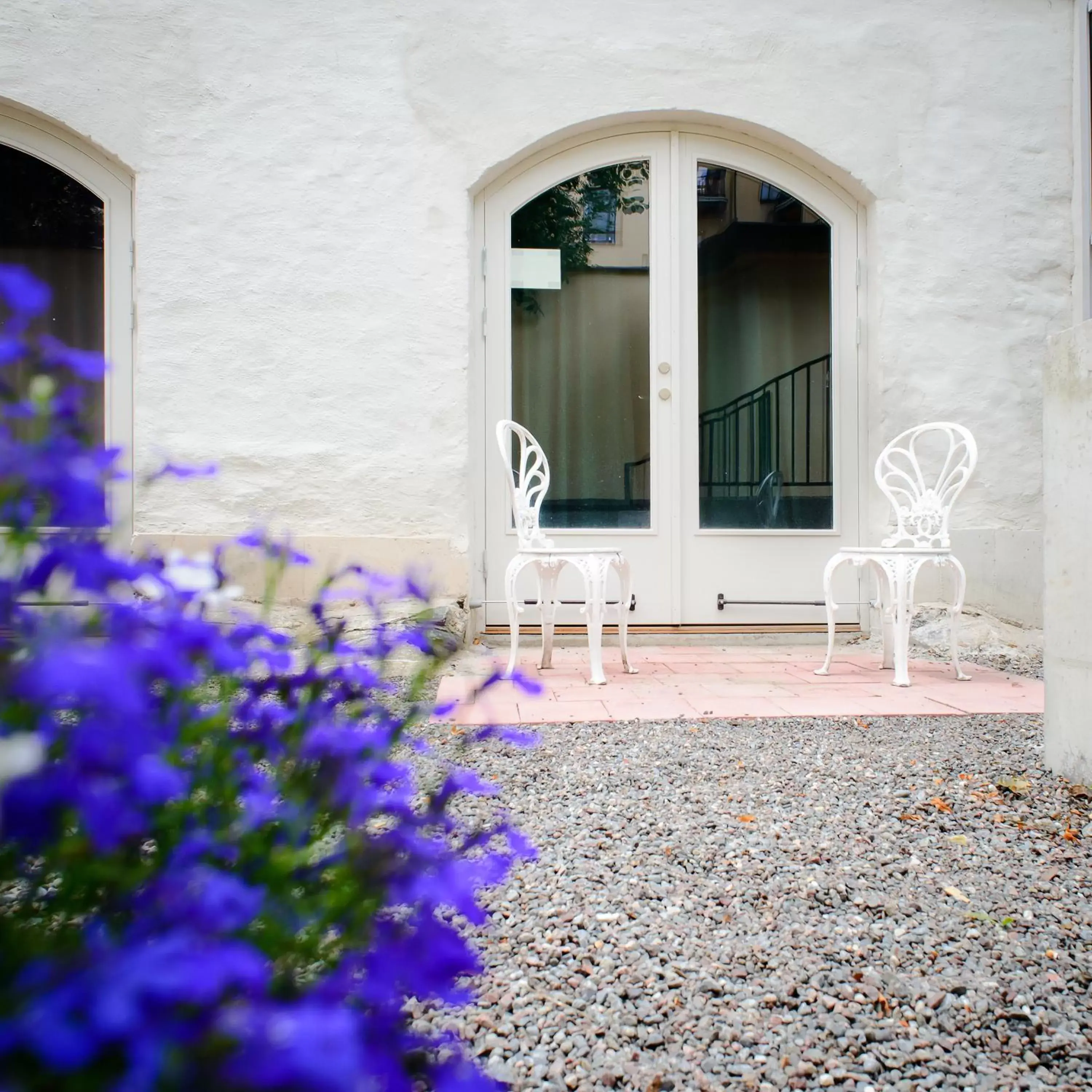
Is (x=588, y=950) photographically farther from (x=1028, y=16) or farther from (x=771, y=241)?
(x=1028, y=16)

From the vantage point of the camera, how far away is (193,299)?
4.03 metres

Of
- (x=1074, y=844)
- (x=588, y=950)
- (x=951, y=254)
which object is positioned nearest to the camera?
(x=588, y=950)

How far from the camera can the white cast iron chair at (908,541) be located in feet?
10.6

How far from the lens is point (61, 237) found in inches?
166

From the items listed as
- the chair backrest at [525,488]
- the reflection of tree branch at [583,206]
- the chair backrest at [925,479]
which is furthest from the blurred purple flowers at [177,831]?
the reflection of tree branch at [583,206]

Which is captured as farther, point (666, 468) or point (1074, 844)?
point (666, 468)

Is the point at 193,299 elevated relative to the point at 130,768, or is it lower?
elevated

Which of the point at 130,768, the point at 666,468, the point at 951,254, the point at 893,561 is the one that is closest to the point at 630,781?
the point at 893,561

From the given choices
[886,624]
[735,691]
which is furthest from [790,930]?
[886,624]

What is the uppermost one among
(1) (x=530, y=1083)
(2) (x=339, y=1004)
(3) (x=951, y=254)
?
(3) (x=951, y=254)

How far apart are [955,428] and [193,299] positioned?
3.27 metres

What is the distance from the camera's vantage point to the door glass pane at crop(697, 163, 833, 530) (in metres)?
4.41

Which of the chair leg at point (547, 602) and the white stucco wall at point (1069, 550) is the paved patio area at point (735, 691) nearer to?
the chair leg at point (547, 602)

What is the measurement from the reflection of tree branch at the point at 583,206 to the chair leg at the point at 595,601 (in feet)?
5.46
